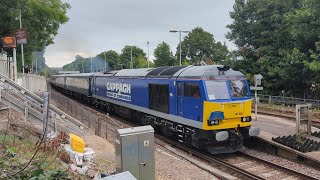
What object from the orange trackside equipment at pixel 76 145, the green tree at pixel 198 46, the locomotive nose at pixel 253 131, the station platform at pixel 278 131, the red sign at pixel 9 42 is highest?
the green tree at pixel 198 46

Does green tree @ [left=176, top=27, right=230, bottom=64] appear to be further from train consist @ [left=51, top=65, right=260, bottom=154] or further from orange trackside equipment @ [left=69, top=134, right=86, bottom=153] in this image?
orange trackside equipment @ [left=69, top=134, right=86, bottom=153]

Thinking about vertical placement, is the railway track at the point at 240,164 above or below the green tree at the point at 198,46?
below

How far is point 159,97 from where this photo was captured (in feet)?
53.3

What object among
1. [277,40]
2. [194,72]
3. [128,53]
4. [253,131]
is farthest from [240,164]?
[128,53]

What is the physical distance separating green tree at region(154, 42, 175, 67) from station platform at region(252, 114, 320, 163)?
3981 centimetres

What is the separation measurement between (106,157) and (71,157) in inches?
71.3

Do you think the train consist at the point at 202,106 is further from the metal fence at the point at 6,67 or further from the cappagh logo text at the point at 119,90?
the metal fence at the point at 6,67

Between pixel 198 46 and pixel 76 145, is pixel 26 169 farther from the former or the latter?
pixel 198 46

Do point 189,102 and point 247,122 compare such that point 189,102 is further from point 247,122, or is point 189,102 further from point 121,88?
point 121,88

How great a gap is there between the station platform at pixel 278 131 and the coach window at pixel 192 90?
3591 mm

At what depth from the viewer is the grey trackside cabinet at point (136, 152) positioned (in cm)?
781

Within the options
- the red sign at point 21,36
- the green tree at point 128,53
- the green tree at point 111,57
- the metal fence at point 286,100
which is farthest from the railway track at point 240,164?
the green tree at point 111,57

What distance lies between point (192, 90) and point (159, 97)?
2.98 metres

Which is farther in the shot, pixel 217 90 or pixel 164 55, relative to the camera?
pixel 164 55
